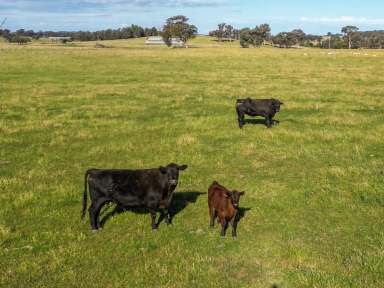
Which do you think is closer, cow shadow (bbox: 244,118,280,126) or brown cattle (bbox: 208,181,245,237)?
brown cattle (bbox: 208,181,245,237)

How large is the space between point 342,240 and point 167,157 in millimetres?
7838

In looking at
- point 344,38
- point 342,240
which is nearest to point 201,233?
point 342,240

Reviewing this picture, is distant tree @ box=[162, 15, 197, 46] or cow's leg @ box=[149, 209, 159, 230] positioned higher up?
distant tree @ box=[162, 15, 197, 46]

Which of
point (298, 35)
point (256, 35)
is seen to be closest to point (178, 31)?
point (256, 35)

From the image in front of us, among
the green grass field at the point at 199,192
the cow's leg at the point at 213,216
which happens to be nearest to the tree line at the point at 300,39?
the green grass field at the point at 199,192

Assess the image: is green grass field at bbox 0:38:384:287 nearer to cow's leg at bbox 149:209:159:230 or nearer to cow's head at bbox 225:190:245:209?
cow's leg at bbox 149:209:159:230

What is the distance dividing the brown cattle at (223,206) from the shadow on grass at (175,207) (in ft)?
4.63

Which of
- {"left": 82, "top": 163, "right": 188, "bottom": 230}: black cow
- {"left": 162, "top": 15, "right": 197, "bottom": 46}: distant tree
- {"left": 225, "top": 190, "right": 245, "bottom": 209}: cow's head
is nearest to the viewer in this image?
{"left": 225, "top": 190, "right": 245, "bottom": 209}: cow's head

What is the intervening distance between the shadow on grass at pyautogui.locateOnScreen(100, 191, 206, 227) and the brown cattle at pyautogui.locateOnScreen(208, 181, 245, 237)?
141 cm

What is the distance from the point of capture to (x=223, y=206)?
937 cm

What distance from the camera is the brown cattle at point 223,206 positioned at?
9062 millimetres

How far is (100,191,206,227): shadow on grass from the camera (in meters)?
10.8

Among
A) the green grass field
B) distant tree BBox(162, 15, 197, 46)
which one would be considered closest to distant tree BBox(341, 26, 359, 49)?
distant tree BBox(162, 15, 197, 46)

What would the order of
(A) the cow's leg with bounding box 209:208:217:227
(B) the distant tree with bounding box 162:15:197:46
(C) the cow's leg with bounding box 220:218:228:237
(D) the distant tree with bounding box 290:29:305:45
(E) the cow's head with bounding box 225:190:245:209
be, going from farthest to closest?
(D) the distant tree with bounding box 290:29:305:45, (B) the distant tree with bounding box 162:15:197:46, (A) the cow's leg with bounding box 209:208:217:227, (C) the cow's leg with bounding box 220:218:228:237, (E) the cow's head with bounding box 225:190:245:209
